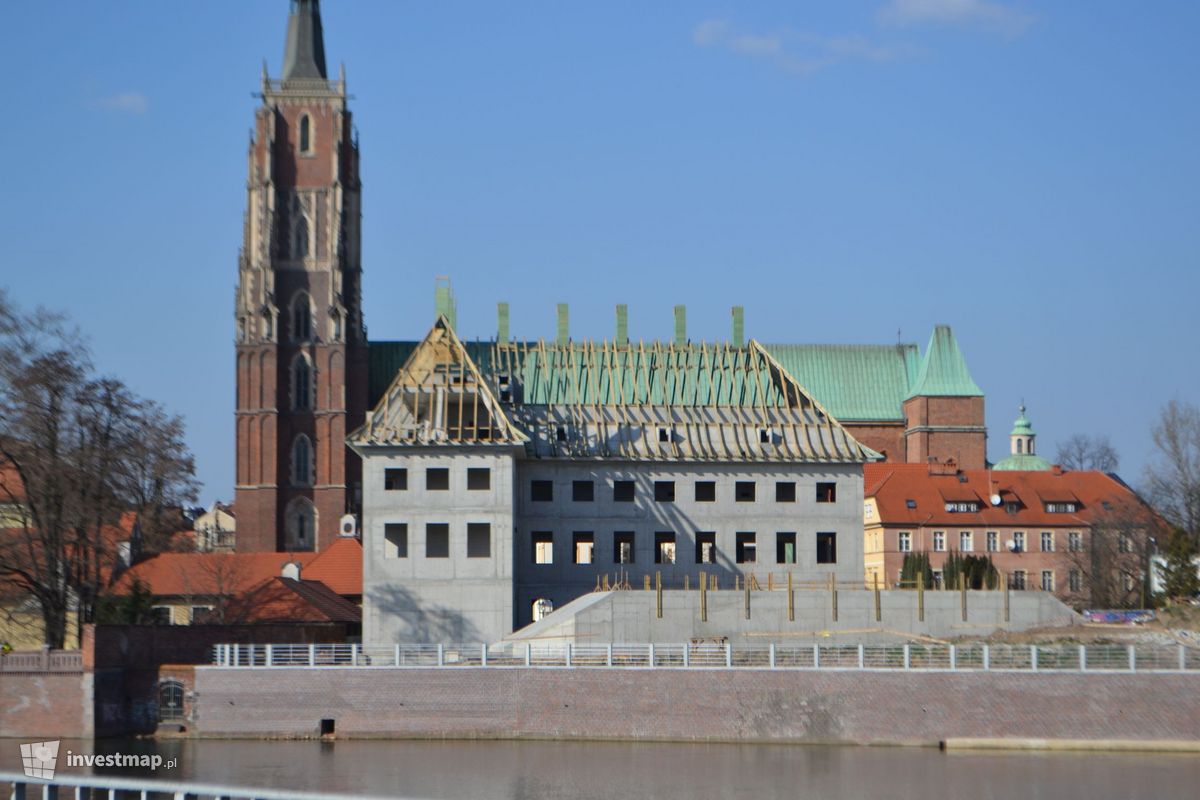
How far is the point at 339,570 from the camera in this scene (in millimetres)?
86000

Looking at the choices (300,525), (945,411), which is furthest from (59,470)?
(945,411)

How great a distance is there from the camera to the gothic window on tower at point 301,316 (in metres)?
119

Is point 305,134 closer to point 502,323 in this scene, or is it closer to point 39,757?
point 502,323

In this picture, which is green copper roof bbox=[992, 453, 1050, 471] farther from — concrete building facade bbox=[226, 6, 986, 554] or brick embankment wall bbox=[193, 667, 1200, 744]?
brick embankment wall bbox=[193, 667, 1200, 744]

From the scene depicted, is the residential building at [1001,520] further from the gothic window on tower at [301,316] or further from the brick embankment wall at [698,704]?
the brick embankment wall at [698,704]

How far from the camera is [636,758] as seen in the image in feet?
176

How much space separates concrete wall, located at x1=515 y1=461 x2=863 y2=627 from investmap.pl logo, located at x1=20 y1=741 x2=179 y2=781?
25077 mm

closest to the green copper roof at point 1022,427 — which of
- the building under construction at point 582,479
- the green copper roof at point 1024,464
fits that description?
the green copper roof at point 1024,464

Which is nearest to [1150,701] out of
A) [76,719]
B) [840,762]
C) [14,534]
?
[840,762]

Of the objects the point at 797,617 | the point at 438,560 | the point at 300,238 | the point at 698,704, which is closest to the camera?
the point at 698,704

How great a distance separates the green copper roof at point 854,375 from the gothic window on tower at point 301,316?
3329cm

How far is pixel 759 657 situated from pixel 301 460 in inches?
2545

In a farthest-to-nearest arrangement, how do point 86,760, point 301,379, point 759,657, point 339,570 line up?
point 301,379 < point 339,570 < point 759,657 < point 86,760

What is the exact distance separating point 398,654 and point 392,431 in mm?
14424
